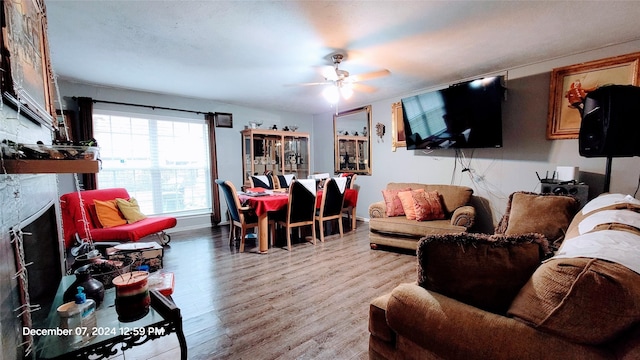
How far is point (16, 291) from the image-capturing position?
80 cm

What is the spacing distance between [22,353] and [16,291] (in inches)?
7.8

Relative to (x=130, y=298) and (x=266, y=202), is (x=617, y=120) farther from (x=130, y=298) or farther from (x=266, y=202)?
(x=130, y=298)

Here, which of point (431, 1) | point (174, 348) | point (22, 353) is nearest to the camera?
point (22, 353)

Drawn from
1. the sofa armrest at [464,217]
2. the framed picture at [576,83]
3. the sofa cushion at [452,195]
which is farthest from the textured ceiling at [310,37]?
the sofa armrest at [464,217]

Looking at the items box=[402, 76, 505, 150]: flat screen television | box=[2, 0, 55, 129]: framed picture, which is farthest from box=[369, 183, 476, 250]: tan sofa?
box=[2, 0, 55, 129]: framed picture

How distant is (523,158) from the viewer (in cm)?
337

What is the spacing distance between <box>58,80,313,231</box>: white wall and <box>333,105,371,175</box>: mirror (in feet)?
3.73

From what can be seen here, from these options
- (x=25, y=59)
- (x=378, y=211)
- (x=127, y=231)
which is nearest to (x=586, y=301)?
(x=25, y=59)

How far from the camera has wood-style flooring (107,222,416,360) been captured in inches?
68.0

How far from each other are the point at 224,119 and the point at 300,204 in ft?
8.71

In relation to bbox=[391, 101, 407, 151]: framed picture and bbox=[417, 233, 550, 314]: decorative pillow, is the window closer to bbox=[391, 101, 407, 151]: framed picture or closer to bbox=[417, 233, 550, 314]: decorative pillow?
bbox=[391, 101, 407, 151]: framed picture

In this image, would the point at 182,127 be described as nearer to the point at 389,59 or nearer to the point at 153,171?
the point at 153,171

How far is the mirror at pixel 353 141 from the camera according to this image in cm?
526

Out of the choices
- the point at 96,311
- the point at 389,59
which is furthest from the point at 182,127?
the point at 96,311
